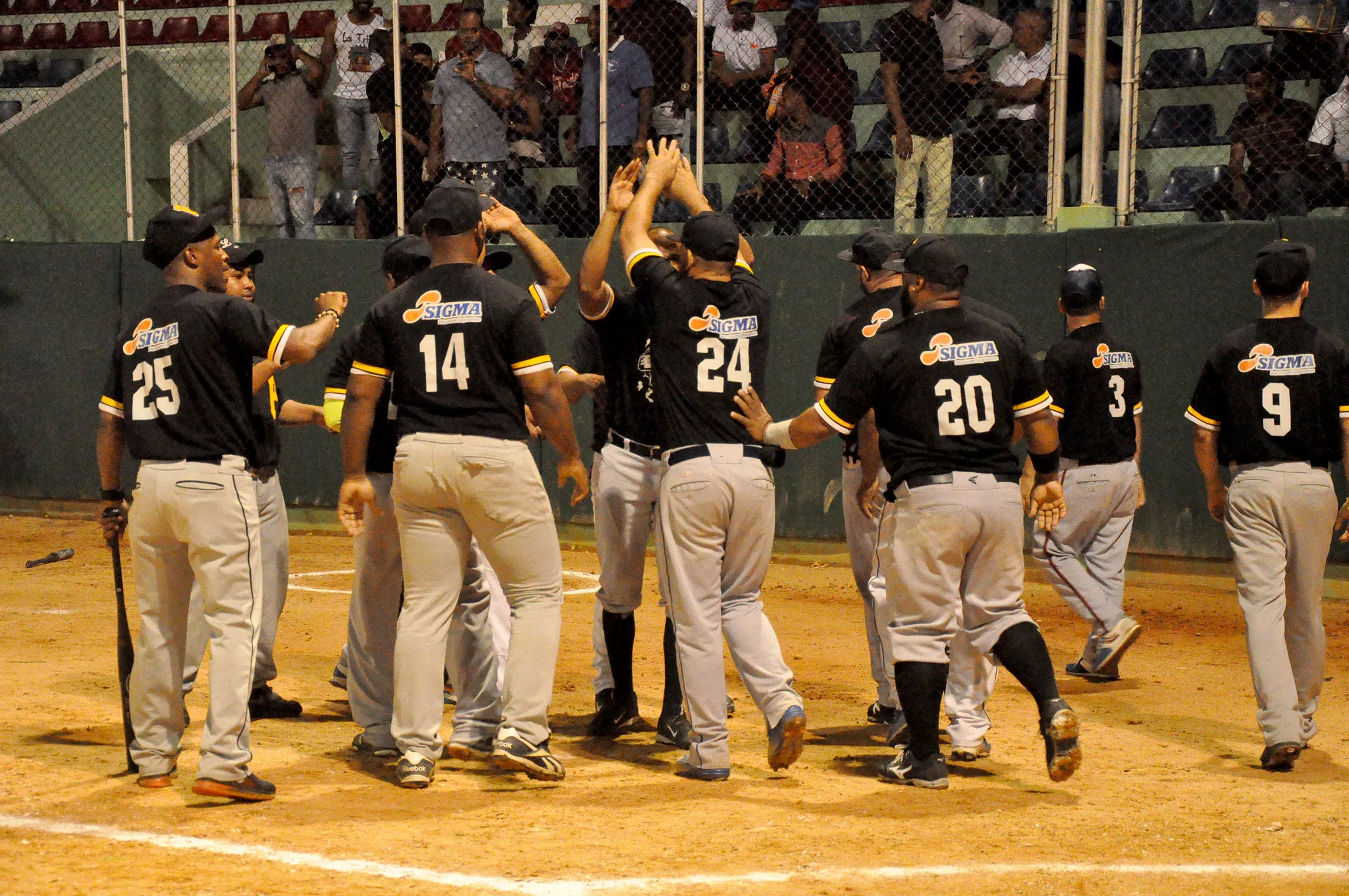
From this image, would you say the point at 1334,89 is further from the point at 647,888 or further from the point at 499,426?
the point at 647,888

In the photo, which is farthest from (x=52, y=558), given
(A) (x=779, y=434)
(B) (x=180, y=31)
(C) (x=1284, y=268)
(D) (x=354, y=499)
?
(C) (x=1284, y=268)

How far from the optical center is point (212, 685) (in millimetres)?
5945

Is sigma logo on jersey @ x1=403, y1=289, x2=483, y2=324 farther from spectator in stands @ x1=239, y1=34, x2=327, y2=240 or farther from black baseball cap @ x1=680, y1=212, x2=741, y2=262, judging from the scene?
spectator in stands @ x1=239, y1=34, x2=327, y2=240

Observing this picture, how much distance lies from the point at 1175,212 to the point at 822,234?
9.86 feet

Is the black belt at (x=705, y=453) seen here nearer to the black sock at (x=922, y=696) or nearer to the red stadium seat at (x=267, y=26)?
the black sock at (x=922, y=696)

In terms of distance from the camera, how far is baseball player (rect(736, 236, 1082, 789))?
6.07 metres

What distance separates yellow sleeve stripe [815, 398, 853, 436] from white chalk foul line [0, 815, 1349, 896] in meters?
1.87

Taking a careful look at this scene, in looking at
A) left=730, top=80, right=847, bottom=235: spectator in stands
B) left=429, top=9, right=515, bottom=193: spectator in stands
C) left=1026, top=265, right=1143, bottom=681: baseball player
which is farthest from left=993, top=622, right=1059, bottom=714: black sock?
left=429, top=9, right=515, bottom=193: spectator in stands

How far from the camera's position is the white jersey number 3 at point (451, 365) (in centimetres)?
615

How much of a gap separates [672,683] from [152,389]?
2.78 metres

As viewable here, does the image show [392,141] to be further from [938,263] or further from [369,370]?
[938,263]

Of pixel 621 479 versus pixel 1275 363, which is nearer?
pixel 1275 363

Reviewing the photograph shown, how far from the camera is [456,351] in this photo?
615 centimetres

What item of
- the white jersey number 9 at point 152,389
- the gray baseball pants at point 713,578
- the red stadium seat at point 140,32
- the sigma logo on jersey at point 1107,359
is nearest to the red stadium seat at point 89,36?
the red stadium seat at point 140,32
